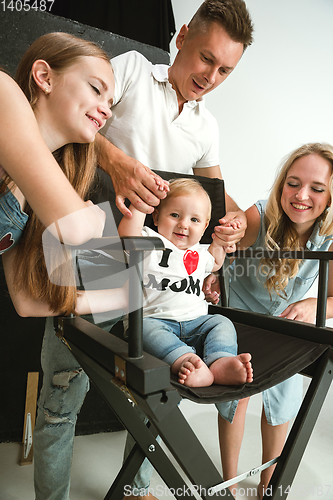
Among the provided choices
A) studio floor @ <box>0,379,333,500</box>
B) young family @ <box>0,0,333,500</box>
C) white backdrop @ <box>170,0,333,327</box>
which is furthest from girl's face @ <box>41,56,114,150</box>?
white backdrop @ <box>170,0,333,327</box>

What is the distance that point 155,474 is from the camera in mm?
1341

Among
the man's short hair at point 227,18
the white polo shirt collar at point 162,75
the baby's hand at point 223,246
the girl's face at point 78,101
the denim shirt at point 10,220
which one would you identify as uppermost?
the man's short hair at point 227,18

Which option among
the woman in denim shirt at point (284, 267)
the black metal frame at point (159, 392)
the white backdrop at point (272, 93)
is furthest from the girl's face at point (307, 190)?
the white backdrop at point (272, 93)

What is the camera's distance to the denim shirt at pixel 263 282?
4.65 feet

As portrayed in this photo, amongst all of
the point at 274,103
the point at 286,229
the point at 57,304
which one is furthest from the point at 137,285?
the point at 274,103

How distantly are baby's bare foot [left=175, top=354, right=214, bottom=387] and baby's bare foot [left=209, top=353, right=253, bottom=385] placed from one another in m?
0.02

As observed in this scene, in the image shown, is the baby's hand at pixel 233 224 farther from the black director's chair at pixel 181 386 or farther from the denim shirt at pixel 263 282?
the denim shirt at pixel 263 282

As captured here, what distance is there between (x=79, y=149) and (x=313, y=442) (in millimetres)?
1543

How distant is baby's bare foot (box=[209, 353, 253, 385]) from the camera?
0.77 meters

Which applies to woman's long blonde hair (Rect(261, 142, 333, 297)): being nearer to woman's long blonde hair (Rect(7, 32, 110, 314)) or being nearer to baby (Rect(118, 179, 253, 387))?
baby (Rect(118, 179, 253, 387))

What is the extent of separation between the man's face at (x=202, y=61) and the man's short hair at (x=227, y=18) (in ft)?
0.05

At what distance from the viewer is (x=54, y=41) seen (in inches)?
30.3

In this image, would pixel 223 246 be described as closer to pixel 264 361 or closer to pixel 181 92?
pixel 264 361

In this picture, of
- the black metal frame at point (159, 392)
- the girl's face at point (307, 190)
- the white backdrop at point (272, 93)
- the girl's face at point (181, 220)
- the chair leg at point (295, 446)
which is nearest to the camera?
the black metal frame at point (159, 392)
